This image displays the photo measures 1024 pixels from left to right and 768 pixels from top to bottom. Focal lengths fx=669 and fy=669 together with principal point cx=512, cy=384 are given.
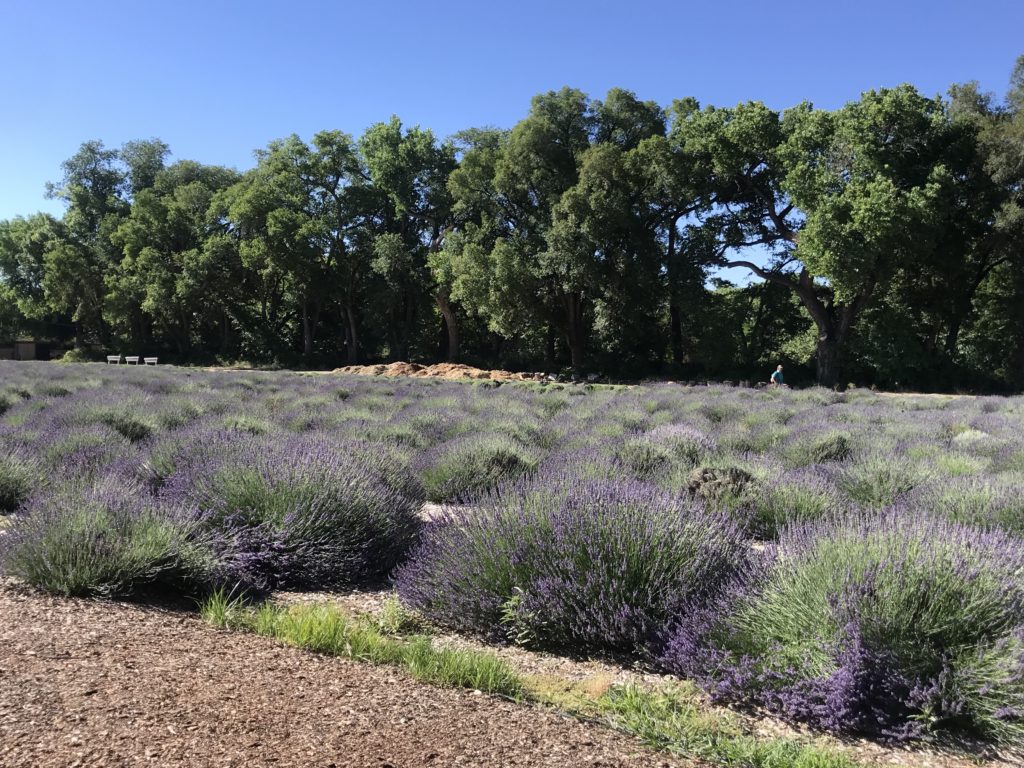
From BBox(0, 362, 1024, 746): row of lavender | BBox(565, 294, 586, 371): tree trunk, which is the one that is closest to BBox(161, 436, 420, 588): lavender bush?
BBox(0, 362, 1024, 746): row of lavender

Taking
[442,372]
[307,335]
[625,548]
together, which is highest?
[307,335]

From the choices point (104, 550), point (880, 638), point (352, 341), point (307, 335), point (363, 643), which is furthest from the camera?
point (307, 335)

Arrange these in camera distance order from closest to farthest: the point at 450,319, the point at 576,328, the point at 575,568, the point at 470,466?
the point at 575,568
the point at 470,466
the point at 576,328
the point at 450,319

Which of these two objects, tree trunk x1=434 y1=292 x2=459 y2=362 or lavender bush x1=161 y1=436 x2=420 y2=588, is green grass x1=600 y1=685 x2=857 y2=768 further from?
tree trunk x1=434 y1=292 x2=459 y2=362

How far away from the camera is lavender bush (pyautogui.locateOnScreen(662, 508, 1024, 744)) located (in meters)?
2.85

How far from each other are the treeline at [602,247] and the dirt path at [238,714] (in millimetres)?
26586

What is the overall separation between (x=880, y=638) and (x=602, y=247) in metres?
32.0

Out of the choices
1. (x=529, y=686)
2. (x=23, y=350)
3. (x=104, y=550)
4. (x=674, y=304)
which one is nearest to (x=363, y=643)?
(x=529, y=686)

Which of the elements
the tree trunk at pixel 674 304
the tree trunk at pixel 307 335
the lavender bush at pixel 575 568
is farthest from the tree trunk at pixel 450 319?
the lavender bush at pixel 575 568

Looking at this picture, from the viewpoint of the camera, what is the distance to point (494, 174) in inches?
1510

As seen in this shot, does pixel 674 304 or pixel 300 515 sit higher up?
pixel 674 304

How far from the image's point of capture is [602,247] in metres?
33.8

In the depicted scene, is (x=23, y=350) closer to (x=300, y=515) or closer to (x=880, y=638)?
(x=300, y=515)

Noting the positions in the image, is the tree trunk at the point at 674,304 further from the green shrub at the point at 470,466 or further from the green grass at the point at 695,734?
the green grass at the point at 695,734
